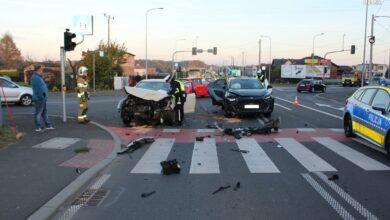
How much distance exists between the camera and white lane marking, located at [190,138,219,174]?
7.80 metres

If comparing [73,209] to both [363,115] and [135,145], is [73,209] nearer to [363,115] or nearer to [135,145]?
[135,145]

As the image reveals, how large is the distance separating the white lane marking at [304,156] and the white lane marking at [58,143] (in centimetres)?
508

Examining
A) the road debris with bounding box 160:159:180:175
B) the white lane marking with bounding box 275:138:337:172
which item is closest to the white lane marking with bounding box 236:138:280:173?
the white lane marking with bounding box 275:138:337:172

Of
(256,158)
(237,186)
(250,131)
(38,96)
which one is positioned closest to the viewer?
(237,186)

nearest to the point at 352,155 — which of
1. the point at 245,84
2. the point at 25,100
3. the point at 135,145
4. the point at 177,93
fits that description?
the point at 135,145

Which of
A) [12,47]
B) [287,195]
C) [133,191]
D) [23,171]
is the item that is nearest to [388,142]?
[287,195]

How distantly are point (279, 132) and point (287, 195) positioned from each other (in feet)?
22.3

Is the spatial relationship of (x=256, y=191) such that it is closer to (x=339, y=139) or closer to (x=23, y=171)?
(x=23, y=171)

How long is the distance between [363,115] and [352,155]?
4.89ft

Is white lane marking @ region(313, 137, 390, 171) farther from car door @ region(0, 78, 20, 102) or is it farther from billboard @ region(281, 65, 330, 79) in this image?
billboard @ region(281, 65, 330, 79)

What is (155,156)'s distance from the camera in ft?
29.9

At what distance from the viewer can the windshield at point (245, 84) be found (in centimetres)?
1781

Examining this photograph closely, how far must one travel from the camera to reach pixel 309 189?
21.1 feet

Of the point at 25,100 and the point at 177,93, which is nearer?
the point at 177,93
